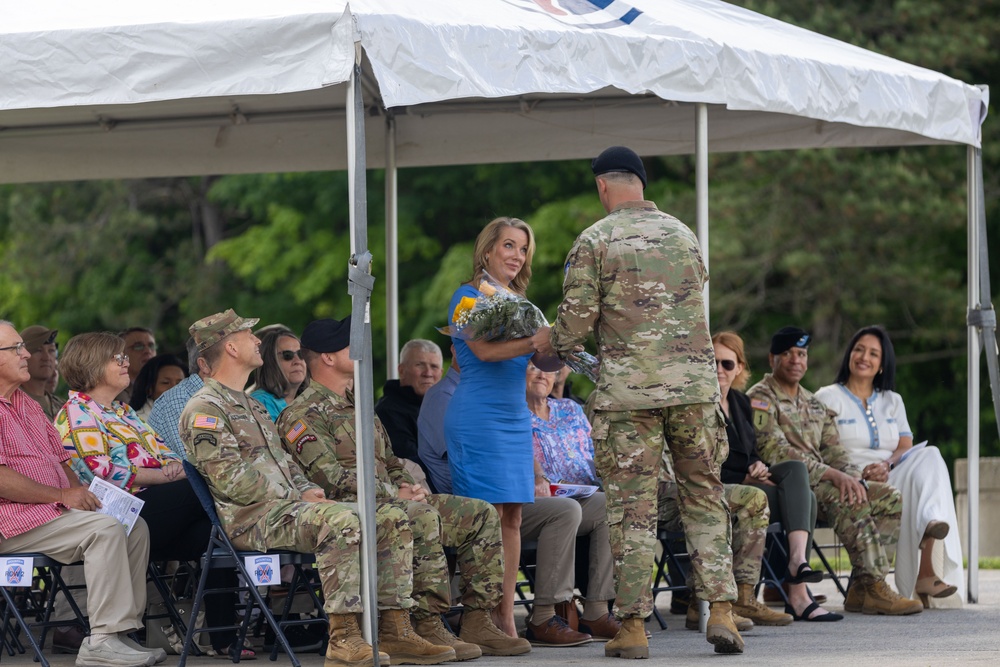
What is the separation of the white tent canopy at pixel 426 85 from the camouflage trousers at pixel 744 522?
6.19 feet

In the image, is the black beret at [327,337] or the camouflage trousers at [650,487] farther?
the black beret at [327,337]

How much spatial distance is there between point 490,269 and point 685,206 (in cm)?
1141

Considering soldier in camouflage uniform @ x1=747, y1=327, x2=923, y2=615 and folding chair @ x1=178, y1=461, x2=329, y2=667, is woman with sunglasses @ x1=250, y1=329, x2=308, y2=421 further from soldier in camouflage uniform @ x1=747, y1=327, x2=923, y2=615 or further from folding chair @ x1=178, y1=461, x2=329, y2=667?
soldier in camouflage uniform @ x1=747, y1=327, x2=923, y2=615

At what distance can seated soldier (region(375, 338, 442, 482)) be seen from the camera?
769cm

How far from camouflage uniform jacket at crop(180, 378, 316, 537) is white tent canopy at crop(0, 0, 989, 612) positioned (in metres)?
1.01

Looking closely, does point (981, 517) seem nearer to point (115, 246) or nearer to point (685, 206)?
point (685, 206)

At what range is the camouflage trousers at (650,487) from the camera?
627 centimetres

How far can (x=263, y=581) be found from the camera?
6043 mm

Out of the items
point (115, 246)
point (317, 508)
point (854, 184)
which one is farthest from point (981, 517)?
point (115, 246)

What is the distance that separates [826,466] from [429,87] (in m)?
3.46

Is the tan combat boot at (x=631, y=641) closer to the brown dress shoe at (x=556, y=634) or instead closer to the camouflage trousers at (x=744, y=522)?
the brown dress shoe at (x=556, y=634)

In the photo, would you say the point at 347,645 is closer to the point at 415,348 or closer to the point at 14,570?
the point at 14,570

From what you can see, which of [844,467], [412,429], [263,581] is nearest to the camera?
[263,581]

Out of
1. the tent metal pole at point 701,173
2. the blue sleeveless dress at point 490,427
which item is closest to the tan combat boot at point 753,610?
the blue sleeveless dress at point 490,427
